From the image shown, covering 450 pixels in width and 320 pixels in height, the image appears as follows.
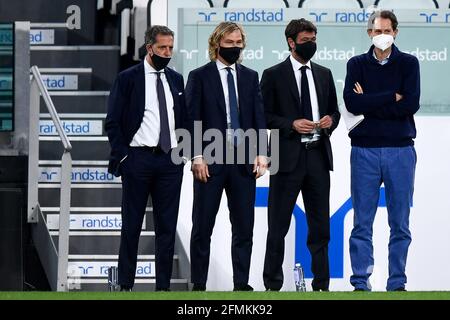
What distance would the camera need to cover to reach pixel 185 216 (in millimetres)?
13469

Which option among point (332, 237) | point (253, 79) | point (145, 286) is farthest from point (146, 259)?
point (253, 79)

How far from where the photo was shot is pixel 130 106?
38.0 feet

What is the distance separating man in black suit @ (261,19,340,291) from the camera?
459 inches

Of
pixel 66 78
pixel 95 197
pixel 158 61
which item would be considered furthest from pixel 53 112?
pixel 66 78

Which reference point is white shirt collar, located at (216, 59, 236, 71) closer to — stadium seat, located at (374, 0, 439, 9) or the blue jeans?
the blue jeans

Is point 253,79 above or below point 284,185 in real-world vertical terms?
above

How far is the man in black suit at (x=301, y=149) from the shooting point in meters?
11.7

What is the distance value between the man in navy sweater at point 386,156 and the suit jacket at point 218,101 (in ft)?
2.25

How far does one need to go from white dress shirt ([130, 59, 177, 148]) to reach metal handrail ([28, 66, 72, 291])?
1.48 m

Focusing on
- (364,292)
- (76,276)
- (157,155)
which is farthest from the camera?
(76,276)

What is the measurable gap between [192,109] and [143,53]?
3893 mm

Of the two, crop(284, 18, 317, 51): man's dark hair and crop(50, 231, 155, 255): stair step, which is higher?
crop(284, 18, 317, 51): man's dark hair

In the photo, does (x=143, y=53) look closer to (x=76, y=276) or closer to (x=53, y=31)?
(x=53, y=31)

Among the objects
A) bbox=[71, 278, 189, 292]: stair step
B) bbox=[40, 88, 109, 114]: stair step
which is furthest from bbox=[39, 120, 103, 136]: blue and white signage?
bbox=[71, 278, 189, 292]: stair step
